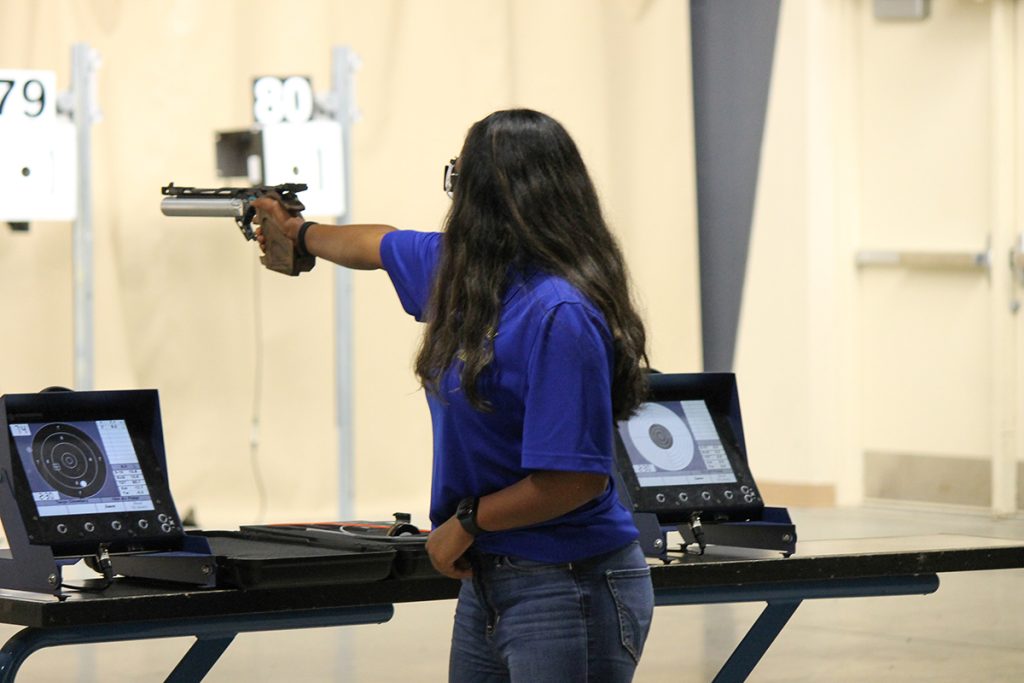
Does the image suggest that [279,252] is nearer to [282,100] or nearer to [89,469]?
[89,469]

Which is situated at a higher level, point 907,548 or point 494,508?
point 494,508

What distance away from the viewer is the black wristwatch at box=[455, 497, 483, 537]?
6.06 feet

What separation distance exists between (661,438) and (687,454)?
0.05m

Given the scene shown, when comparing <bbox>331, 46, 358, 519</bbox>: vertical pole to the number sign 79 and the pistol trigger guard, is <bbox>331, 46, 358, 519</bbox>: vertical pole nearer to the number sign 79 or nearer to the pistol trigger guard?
the number sign 79

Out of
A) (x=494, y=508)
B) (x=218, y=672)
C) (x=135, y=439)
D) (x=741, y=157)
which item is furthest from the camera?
(x=741, y=157)

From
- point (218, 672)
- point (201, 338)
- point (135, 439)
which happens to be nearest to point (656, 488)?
point (135, 439)

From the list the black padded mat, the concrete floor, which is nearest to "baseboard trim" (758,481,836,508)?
the concrete floor

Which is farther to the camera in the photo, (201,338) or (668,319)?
(668,319)

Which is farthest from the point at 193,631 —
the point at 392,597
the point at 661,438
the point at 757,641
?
the point at 757,641

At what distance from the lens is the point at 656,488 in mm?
2717

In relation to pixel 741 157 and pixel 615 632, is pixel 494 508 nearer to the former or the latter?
pixel 615 632

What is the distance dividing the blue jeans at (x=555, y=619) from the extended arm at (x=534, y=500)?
0.18 ft

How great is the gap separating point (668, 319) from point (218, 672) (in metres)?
3.45

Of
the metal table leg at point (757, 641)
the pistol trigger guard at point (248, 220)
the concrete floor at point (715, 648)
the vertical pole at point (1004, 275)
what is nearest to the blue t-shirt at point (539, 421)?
the pistol trigger guard at point (248, 220)
